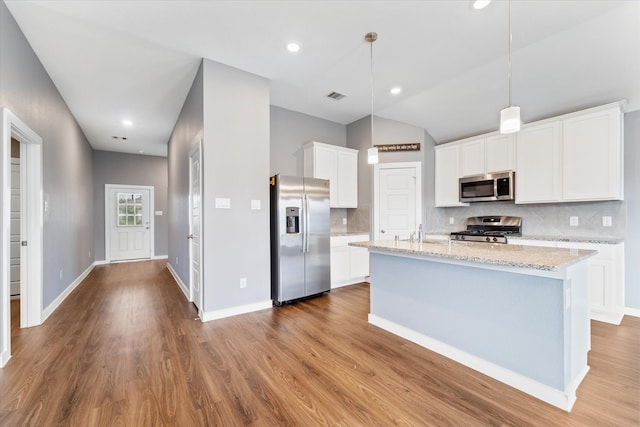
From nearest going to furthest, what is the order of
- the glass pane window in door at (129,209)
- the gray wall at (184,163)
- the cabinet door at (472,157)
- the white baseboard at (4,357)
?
the white baseboard at (4,357) → the gray wall at (184,163) → the cabinet door at (472,157) → the glass pane window in door at (129,209)

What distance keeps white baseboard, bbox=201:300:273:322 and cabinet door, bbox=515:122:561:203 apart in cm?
380

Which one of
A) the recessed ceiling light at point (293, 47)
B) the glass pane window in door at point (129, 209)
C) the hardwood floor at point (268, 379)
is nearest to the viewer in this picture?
the hardwood floor at point (268, 379)

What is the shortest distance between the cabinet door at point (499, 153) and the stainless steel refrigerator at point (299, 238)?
8.20ft

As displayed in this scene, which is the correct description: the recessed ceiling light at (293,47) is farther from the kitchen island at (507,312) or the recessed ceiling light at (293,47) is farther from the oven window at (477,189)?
the oven window at (477,189)

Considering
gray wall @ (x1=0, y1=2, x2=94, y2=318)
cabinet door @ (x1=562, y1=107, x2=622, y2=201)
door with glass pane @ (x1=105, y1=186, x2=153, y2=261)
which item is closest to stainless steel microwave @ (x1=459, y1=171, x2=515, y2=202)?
cabinet door @ (x1=562, y1=107, x2=622, y2=201)

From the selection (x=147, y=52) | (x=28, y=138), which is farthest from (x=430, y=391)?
(x=28, y=138)

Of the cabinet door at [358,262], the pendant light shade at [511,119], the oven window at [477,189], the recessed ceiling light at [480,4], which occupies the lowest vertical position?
the cabinet door at [358,262]

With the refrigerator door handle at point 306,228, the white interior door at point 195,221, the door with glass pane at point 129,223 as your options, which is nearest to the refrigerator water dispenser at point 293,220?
the refrigerator door handle at point 306,228

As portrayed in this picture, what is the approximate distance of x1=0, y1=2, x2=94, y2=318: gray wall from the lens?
246cm

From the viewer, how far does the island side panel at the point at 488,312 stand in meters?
1.73

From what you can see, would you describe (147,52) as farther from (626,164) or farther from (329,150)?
(626,164)

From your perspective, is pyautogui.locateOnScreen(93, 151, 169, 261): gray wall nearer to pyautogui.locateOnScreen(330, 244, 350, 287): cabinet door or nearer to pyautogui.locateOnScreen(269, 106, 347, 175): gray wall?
pyautogui.locateOnScreen(269, 106, 347, 175): gray wall

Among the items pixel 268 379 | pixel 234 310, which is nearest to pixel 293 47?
pixel 234 310

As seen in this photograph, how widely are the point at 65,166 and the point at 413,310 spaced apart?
553cm
